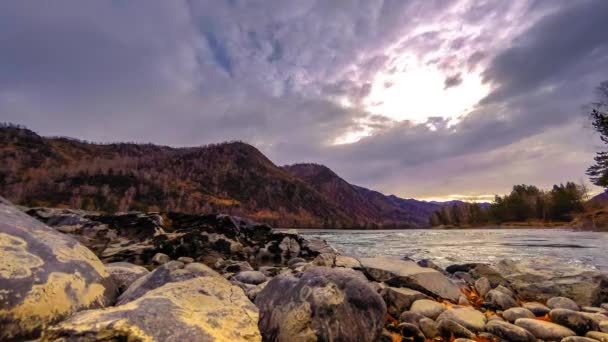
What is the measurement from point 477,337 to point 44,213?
20.2 m

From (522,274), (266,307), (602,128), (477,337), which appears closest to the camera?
(266,307)

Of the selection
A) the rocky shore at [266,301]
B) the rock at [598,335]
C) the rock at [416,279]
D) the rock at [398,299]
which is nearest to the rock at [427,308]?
the rocky shore at [266,301]

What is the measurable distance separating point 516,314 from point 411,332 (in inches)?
102

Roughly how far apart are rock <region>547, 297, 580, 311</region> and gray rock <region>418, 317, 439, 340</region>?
3730mm

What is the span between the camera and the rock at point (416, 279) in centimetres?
762

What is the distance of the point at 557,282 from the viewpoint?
8.24 meters

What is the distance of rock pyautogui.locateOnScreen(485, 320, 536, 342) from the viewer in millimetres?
5215

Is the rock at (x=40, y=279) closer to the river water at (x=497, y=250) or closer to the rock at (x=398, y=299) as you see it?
the rock at (x=398, y=299)

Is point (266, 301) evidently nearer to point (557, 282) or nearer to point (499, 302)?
point (499, 302)

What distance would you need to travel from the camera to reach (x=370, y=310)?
489 centimetres

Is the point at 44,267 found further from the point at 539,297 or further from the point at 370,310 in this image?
the point at 539,297

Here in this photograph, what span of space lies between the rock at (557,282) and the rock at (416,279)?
7.64 ft

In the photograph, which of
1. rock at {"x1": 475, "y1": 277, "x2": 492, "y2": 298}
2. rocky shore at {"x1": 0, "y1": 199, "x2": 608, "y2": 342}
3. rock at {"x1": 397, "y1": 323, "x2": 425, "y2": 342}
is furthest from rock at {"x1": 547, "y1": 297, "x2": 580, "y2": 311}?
rock at {"x1": 397, "y1": 323, "x2": 425, "y2": 342}

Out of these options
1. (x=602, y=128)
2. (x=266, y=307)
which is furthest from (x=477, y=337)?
(x=602, y=128)
